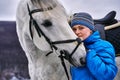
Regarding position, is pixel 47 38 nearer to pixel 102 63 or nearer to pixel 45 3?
pixel 45 3

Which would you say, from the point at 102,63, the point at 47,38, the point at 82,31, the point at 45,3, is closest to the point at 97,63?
the point at 102,63

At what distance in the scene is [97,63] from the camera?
2.40 metres

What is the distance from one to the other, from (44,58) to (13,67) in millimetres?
2991

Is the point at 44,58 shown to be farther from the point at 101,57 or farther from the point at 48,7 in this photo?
the point at 101,57

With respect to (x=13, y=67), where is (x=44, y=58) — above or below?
above

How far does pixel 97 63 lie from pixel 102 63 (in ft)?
0.13

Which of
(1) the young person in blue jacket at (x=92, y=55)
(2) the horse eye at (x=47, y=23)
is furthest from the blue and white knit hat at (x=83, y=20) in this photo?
(2) the horse eye at (x=47, y=23)

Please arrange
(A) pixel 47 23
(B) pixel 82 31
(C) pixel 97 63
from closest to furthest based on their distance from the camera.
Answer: (C) pixel 97 63, (B) pixel 82 31, (A) pixel 47 23

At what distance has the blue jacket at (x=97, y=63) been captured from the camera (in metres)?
2.40

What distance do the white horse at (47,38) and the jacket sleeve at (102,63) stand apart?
10 centimetres

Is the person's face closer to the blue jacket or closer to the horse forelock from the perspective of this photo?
the blue jacket

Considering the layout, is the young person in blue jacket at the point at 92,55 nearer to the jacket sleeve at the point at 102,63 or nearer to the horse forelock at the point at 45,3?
the jacket sleeve at the point at 102,63

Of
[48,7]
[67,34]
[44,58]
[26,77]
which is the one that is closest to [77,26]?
[67,34]

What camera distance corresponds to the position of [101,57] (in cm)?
246
